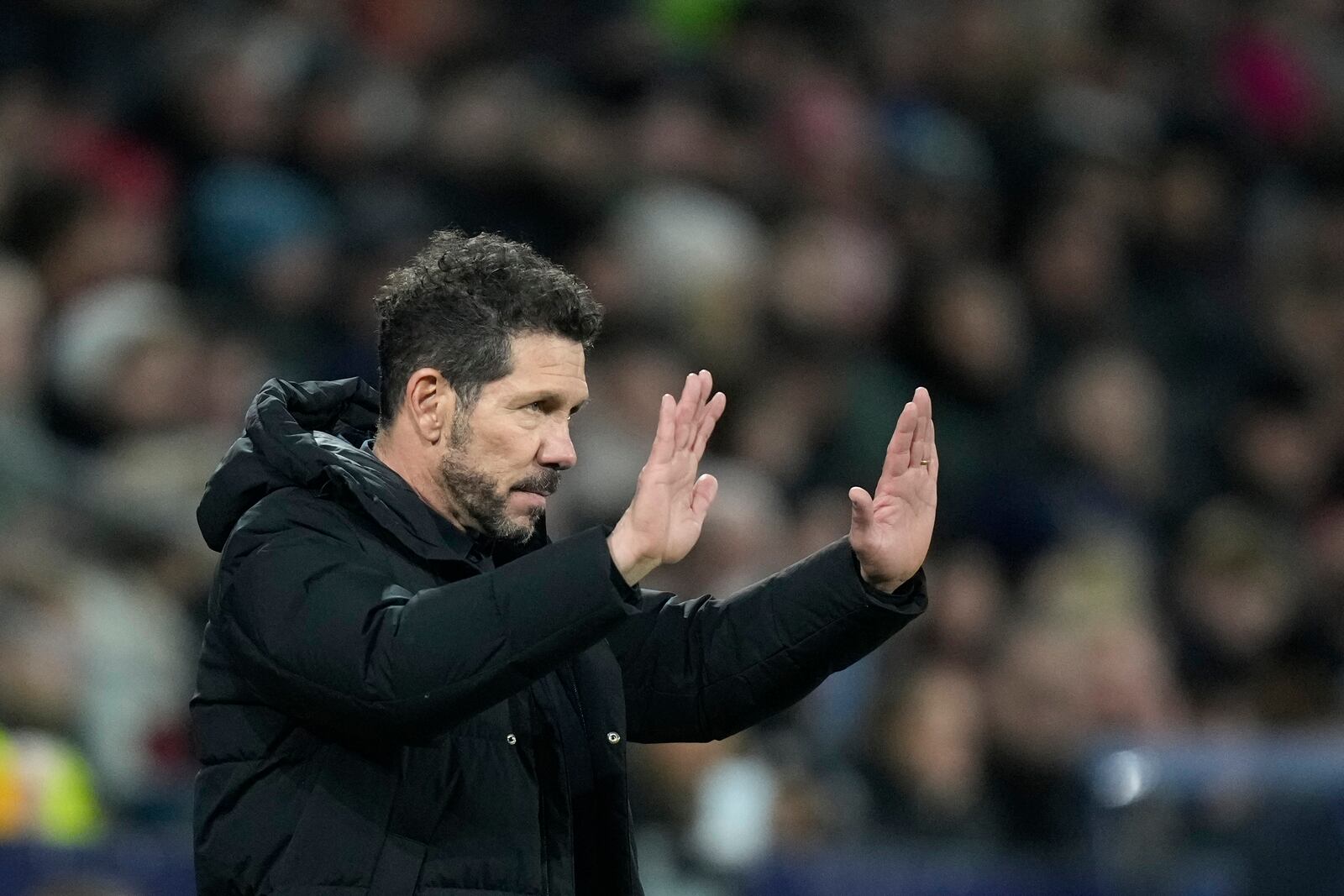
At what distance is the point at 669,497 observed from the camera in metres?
2.64

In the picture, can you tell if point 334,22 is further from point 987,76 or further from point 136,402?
point 987,76

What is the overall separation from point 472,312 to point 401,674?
Result: 1.71 ft

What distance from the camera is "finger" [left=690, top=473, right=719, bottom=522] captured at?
2.71m

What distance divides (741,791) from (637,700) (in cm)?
250

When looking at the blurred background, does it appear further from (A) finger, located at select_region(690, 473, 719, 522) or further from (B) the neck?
(A) finger, located at select_region(690, 473, 719, 522)

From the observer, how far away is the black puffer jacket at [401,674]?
8.39 ft

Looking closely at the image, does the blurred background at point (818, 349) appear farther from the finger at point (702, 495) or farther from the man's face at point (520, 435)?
the finger at point (702, 495)

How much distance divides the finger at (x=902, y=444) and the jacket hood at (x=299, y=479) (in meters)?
0.60

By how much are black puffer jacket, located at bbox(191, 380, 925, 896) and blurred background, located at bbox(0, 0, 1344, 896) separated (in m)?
1.80

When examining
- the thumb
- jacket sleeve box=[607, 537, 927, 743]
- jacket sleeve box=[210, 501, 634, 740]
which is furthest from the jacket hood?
the thumb

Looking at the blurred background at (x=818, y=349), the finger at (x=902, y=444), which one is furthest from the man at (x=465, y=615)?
the blurred background at (x=818, y=349)

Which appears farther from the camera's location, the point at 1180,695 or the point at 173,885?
the point at 1180,695

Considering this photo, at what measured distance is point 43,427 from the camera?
561 cm

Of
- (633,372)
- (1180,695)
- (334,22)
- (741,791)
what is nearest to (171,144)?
(334,22)
